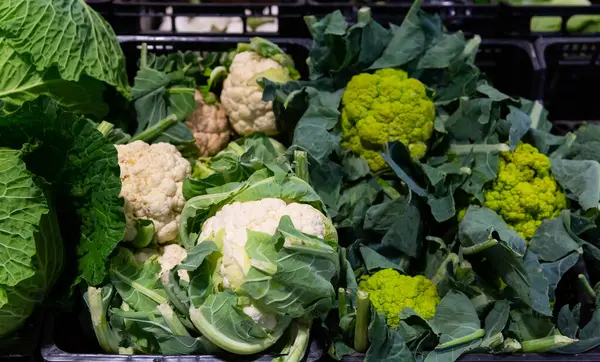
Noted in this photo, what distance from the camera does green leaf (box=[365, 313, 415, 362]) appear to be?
99 cm

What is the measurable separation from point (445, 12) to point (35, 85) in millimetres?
1218

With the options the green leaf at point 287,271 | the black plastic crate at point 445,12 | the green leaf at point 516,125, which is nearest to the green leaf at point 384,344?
the green leaf at point 287,271

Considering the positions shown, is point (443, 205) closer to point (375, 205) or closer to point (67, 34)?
point (375, 205)

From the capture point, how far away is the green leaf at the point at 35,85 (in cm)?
117

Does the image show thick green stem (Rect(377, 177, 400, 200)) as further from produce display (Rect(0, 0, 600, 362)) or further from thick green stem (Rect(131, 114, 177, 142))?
thick green stem (Rect(131, 114, 177, 142))

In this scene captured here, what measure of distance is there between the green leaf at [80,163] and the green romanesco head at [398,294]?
0.52 metres

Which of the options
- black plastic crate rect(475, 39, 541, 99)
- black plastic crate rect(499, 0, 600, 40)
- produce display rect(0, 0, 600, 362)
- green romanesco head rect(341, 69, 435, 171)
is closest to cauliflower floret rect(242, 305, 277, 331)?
produce display rect(0, 0, 600, 362)

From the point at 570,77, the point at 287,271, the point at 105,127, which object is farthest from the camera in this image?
the point at 570,77

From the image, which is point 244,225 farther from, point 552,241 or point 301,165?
point 552,241

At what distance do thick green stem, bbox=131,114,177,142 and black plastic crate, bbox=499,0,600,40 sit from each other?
1067 millimetres

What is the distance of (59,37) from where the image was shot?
119 cm

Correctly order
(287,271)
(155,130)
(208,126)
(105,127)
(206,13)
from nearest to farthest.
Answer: (287,271), (105,127), (155,130), (208,126), (206,13)

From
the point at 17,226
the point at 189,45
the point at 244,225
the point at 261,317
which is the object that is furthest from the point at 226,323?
the point at 189,45

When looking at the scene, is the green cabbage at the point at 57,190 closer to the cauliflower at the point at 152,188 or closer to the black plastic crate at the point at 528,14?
the cauliflower at the point at 152,188
